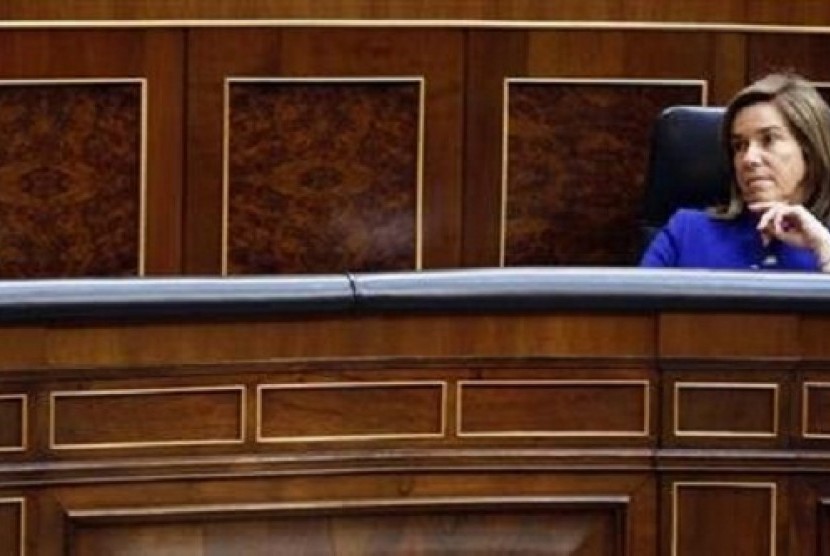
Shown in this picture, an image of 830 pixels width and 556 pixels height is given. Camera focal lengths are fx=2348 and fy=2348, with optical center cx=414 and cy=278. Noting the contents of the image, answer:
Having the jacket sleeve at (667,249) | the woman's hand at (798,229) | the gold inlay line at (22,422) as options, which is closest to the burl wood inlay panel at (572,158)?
the jacket sleeve at (667,249)

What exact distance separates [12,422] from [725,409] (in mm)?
855

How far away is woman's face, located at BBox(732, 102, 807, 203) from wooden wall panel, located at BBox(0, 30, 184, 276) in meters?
1.69

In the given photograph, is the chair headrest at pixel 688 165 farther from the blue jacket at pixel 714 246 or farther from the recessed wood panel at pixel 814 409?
the recessed wood panel at pixel 814 409

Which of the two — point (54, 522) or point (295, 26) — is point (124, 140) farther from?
point (54, 522)

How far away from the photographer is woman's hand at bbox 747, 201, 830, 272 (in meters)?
3.44

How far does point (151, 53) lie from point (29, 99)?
28cm

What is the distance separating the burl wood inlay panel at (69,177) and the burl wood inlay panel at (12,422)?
7.52 ft

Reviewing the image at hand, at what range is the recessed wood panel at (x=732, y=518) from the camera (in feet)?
9.36

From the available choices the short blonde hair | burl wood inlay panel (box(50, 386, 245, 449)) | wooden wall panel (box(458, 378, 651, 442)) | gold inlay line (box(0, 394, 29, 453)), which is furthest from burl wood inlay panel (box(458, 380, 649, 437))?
Answer: the short blonde hair

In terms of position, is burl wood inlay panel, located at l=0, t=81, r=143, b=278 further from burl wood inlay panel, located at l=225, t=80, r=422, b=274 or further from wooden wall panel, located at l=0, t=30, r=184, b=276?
burl wood inlay panel, located at l=225, t=80, r=422, b=274

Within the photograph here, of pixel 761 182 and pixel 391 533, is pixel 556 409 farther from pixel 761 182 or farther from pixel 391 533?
pixel 761 182

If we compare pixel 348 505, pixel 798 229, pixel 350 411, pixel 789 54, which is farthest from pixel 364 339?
pixel 789 54

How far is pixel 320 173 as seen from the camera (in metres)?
5.09

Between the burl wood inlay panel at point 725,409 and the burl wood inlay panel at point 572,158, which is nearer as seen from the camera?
the burl wood inlay panel at point 725,409
